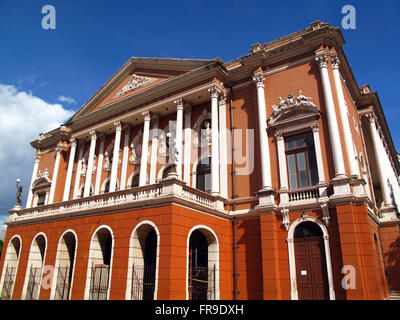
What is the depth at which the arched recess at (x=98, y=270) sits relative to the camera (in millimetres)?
15547

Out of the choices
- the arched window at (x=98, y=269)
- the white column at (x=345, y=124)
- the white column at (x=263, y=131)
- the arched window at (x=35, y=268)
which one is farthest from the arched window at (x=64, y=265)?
the white column at (x=345, y=124)

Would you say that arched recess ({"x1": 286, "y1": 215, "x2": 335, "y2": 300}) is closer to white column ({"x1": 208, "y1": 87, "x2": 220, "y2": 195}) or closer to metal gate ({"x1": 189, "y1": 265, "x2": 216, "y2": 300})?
metal gate ({"x1": 189, "y1": 265, "x2": 216, "y2": 300})

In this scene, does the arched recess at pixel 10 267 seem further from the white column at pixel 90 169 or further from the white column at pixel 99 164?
the white column at pixel 99 164

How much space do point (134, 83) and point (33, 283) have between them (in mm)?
14911

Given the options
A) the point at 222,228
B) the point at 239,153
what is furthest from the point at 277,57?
the point at 222,228

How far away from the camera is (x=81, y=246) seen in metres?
17.0

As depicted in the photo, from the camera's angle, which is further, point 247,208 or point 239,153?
point 239,153

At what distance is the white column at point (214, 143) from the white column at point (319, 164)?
541 cm

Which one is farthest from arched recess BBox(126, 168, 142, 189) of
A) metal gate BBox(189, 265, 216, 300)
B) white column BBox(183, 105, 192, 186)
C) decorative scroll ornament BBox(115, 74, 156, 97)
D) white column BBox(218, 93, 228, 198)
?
metal gate BBox(189, 265, 216, 300)

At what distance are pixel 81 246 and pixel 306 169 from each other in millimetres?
12455

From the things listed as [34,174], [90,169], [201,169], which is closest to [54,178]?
[34,174]
